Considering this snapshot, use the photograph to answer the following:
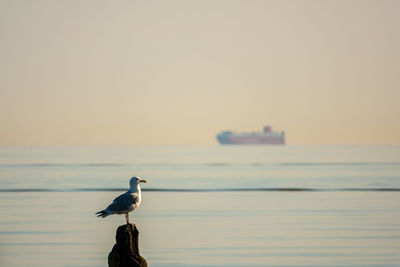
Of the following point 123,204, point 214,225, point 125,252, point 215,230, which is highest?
point 214,225

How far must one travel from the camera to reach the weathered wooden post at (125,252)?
430 inches

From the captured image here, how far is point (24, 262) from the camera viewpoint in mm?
16578

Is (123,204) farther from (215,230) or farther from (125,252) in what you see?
(215,230)

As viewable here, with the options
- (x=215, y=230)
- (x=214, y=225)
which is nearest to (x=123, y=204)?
(x=215, y=230)

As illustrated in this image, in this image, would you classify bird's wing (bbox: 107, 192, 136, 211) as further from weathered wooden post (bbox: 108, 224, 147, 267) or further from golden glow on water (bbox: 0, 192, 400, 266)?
golden glow on water (bbox: 0, 192, 400, 266)

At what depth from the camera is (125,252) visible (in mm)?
10984

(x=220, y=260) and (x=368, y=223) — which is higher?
(x=368, y=223)

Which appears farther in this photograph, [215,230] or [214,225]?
[214,225]

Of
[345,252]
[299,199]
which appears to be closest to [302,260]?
[345,252]

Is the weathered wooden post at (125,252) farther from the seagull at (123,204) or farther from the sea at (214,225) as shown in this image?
the sea at (214,225)

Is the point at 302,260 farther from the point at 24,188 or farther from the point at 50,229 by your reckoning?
the point at 24,188

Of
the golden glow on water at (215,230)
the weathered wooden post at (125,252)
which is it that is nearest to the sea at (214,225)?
the golden glow on water at (215,230)

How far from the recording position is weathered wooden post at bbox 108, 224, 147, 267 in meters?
10.9

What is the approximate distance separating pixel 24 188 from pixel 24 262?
2161 centimetres
